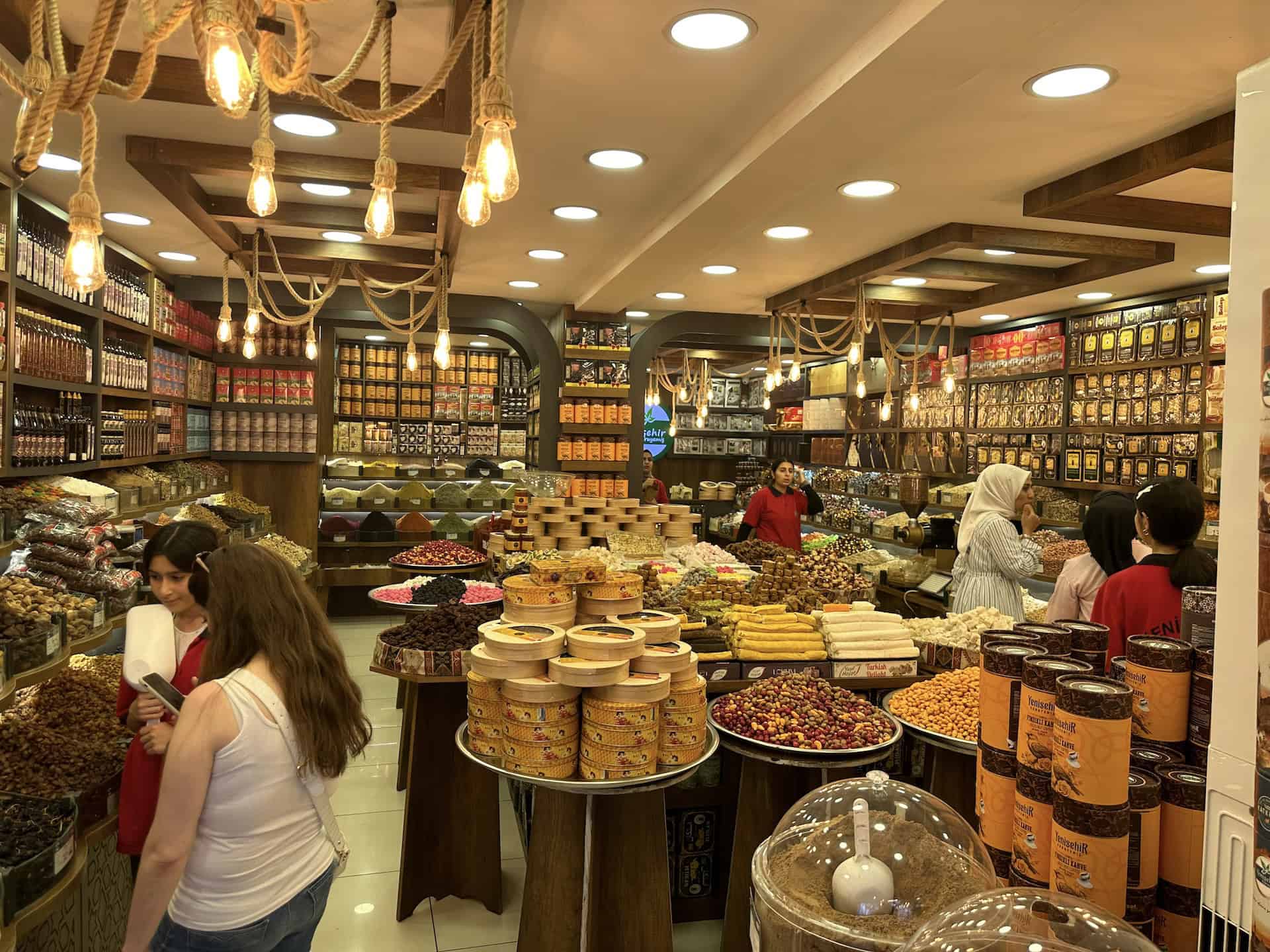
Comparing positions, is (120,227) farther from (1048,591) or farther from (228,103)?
(1048,591)

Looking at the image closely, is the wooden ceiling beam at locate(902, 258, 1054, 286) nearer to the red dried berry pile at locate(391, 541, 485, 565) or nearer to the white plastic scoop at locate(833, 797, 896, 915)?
the red dried berry pile at locate(391, 541, 485, 565)

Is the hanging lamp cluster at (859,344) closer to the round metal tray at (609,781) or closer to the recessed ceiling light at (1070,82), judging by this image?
the recessed ceiling light at (1070,82)

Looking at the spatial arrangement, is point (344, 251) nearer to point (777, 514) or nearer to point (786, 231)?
point (786, 231)

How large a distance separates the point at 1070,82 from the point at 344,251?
513 centimetres

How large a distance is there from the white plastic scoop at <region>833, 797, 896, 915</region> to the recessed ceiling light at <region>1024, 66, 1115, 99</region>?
296 centimetres

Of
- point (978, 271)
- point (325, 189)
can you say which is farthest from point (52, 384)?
point (978, 271)

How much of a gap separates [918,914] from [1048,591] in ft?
21.0

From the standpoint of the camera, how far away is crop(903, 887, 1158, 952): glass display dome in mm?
1051

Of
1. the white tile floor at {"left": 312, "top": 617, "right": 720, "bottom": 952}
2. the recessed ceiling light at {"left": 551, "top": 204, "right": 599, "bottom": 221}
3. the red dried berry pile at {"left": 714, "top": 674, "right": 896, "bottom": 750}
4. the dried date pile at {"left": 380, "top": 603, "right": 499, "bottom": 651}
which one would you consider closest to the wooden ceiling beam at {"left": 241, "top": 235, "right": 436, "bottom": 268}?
the recessed ceiling light at {"left": 551, "top": 204, "right": 599, "bottom": 221}

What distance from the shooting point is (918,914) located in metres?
1.43

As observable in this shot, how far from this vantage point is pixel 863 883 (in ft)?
4.75

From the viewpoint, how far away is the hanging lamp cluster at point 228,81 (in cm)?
127

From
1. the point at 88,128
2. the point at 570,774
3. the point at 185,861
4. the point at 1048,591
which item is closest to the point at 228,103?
the point at 88,128

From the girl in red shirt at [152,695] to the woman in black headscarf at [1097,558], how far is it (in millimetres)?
3176
